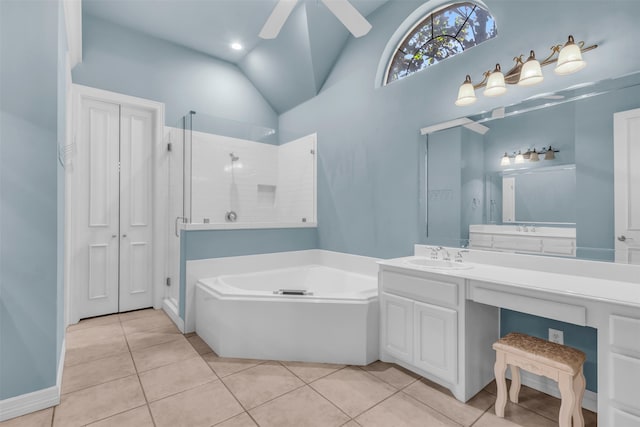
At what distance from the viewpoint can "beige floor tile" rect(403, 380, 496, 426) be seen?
68.0 inches

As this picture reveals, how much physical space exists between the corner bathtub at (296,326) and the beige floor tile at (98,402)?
633 mm

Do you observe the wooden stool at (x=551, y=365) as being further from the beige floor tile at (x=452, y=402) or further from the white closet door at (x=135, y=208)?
the white closet door at (x=135, y=208)

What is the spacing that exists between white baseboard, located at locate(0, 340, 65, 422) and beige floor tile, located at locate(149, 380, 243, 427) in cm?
57

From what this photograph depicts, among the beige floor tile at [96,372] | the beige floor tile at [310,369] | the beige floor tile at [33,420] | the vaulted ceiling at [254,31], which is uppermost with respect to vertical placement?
the vaulted ceiling at [254,31]

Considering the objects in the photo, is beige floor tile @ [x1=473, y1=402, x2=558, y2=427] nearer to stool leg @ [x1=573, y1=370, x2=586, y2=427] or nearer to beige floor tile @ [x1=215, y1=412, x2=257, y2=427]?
stool leg @ [x1=573, y1=370, x2=586, y2=427]

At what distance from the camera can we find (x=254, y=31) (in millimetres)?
3400

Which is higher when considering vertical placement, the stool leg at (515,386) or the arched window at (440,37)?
the arched window at (440,37)

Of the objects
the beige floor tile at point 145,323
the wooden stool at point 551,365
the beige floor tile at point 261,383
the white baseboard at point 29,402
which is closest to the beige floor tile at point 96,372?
the white baseboard at point 29,402

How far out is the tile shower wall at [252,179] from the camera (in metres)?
3.62

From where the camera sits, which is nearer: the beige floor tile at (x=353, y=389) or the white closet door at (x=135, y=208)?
the beige floor tile at (x=353, y=389)

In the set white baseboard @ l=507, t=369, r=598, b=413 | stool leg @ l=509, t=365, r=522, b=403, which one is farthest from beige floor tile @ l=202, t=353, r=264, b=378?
white baseboard @ l=507, t=369, r=598, b=413

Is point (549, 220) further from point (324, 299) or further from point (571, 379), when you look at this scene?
point (324, 299)

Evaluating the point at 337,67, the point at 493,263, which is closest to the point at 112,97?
the point at 337,67

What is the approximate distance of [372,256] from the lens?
314 cm
